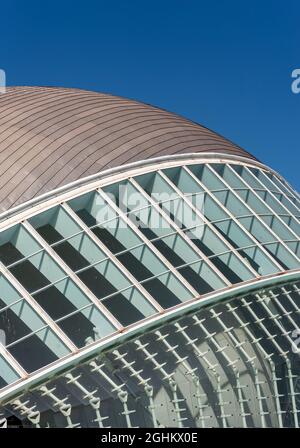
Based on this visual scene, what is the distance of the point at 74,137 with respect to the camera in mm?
22453

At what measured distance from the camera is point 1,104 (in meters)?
24.6

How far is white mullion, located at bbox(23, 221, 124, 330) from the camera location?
17.7 meters

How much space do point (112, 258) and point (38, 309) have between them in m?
2.52

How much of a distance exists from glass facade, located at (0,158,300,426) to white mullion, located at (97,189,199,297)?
1.2 inches

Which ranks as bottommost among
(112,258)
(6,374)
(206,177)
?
(6,374)

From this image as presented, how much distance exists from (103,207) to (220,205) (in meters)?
3.83

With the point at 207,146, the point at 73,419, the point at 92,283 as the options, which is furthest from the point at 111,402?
the point at 207,146

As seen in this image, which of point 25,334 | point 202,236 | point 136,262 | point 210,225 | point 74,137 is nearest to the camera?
point 25,334

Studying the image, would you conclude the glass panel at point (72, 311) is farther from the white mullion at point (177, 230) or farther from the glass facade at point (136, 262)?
the white mullion at point (177, 230)

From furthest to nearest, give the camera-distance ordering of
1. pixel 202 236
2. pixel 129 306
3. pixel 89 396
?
pixel 202 236 → pixel 129 306 → pixel 89 396

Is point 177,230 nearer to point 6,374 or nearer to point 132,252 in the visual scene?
point 132,252

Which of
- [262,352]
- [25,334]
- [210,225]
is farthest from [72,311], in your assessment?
[262,352]

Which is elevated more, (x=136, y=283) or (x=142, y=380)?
(x=136, y=283)
